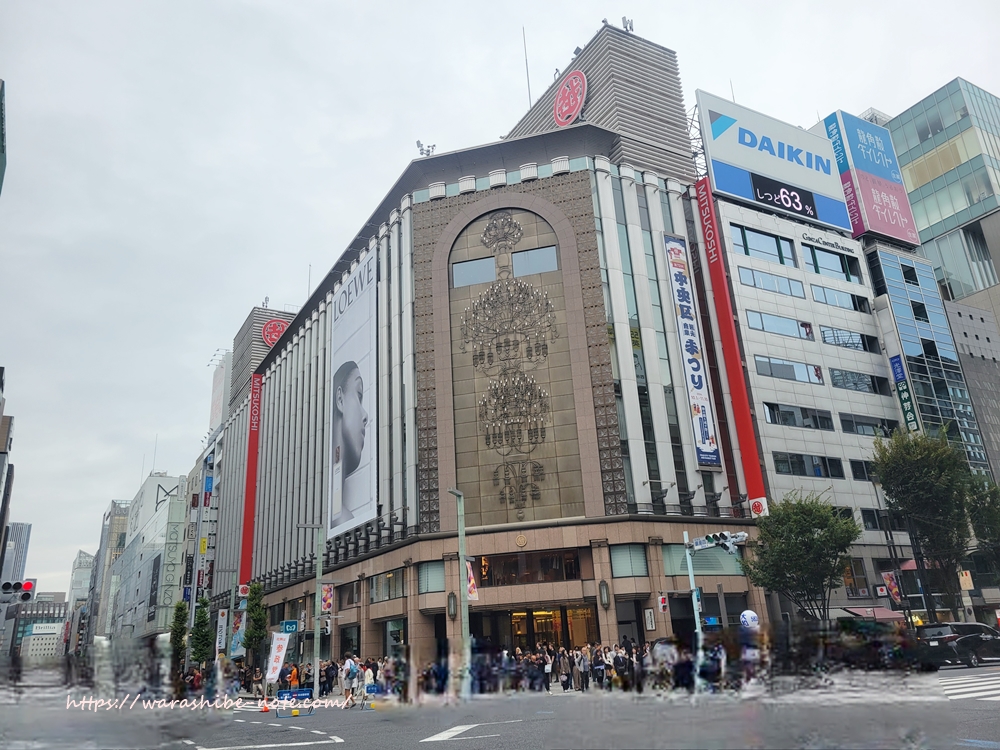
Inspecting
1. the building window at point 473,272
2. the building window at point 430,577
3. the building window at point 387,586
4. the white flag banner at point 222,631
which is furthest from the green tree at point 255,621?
the building window at point 473,272

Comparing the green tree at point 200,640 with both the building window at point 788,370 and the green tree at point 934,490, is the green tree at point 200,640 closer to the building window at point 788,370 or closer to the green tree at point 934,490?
the building window at point 788,370

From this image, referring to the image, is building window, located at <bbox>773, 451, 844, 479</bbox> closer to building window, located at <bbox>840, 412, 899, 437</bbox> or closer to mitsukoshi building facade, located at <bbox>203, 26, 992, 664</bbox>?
mitsukoshi building facade, located at <bbox>203, 26, 992, 664</bbox>

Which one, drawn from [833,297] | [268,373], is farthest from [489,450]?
[268,373]

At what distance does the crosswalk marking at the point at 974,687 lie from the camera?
1545 cm

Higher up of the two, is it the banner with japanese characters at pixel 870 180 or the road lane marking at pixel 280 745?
the banner with japanese characters at pixel 870 180

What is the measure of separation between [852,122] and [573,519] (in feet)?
175

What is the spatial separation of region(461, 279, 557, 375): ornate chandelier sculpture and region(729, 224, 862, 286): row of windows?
1776 centimetres

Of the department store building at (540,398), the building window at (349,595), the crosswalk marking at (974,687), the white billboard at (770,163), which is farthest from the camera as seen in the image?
the white billboard at (770,163)

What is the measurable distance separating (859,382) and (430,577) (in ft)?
115

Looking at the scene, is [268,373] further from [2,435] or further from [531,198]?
[2,435]

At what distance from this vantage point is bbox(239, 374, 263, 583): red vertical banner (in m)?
71.9

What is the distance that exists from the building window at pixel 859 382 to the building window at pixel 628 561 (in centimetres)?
2301

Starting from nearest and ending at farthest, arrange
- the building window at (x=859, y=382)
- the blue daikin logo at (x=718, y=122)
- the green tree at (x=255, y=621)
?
the building window at (x=859, y=382), the green tree at (x=255, y=621), the blue daikin logo at (x=718, y=122)

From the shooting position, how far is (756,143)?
57.2 meters
